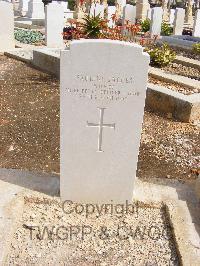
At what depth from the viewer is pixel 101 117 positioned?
11.5ft

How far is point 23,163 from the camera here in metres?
4.93

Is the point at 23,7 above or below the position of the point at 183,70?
above

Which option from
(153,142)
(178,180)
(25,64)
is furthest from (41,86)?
(178,180)

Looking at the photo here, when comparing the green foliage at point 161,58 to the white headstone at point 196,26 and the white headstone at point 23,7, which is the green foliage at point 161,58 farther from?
the white headstone at point 23,7

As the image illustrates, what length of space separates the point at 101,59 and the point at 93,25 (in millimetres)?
7623

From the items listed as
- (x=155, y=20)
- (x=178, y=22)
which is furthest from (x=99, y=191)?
(x=178, y=22)

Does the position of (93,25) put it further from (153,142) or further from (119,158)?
(119,158)

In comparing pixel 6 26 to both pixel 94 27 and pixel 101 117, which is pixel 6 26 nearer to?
pixel 94 27

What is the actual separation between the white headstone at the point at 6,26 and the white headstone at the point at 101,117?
826cm

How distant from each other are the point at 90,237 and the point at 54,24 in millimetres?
9604

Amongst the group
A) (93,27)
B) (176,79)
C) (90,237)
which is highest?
(93,27)

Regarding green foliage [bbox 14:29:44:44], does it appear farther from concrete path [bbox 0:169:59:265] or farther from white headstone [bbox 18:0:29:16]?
concrete path [bbox 0:169:59:265]

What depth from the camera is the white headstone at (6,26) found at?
10672mm

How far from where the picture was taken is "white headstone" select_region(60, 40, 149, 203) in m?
3.19
